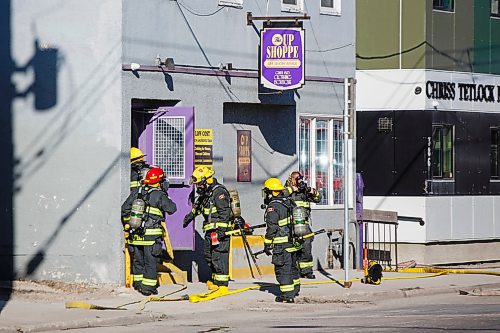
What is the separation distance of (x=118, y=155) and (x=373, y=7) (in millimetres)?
10272

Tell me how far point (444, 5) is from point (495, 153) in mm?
4038

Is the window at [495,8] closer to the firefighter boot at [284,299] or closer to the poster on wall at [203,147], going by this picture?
the poster on wall at [203,147]

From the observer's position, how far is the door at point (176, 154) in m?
20.5

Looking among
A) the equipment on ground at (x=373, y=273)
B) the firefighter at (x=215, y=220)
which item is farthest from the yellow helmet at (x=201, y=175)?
the equipment on ground at (x=373, y=273)

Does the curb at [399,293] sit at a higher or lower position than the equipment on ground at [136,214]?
lower

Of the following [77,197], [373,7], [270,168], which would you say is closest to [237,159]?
[270,168]

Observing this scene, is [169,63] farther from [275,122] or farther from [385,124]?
Answer: [385,124]

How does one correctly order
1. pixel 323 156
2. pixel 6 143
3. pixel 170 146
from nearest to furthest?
pixel 6 143 < pixel 170 146 < pixel 323 156

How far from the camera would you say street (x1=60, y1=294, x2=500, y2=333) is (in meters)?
15.1

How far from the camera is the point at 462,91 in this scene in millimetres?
27906

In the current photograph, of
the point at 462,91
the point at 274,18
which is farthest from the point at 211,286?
the point at 462,91

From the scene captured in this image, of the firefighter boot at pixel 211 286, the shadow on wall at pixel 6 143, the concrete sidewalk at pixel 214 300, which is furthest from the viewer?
the shadow on wall at pixel 6 143

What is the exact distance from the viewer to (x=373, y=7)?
1093 inches

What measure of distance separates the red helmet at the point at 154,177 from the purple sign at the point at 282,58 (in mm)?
3883
